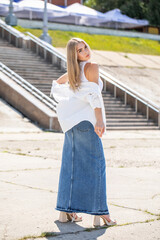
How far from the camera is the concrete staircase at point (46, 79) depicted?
17.3m

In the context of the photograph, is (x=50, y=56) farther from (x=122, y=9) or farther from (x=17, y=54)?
(x=122, y=9)

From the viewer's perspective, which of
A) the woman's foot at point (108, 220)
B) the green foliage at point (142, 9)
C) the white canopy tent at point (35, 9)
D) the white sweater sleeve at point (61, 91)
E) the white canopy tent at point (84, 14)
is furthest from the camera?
the green foliage at point (142, 9)

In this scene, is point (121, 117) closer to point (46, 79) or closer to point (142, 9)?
point (46, 79)

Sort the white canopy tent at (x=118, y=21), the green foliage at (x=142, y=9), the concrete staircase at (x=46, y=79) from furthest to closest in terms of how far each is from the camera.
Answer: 1. the green foliage at (x=142, y=9)
2. the white canopy tent at (x=118, y=21)
3. the concrete staircase at (x=46, y=79)

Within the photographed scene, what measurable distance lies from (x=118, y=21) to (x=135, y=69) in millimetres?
18568

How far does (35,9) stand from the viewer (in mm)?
35500

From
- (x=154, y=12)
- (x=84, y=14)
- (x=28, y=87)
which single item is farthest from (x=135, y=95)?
(x=154, y=12)

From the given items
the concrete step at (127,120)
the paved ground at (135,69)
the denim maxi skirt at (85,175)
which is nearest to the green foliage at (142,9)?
the paved ground at (135,69)

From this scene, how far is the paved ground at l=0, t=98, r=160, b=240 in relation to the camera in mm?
3998

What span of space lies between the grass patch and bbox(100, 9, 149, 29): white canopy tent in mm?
7304

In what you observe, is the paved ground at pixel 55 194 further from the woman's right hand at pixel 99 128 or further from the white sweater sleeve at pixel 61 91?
the white sweater sleeve at pixel 61 91

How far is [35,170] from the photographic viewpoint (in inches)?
275

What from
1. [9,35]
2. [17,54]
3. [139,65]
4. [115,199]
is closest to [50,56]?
[17,54]

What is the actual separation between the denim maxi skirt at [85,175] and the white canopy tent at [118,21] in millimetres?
37193
